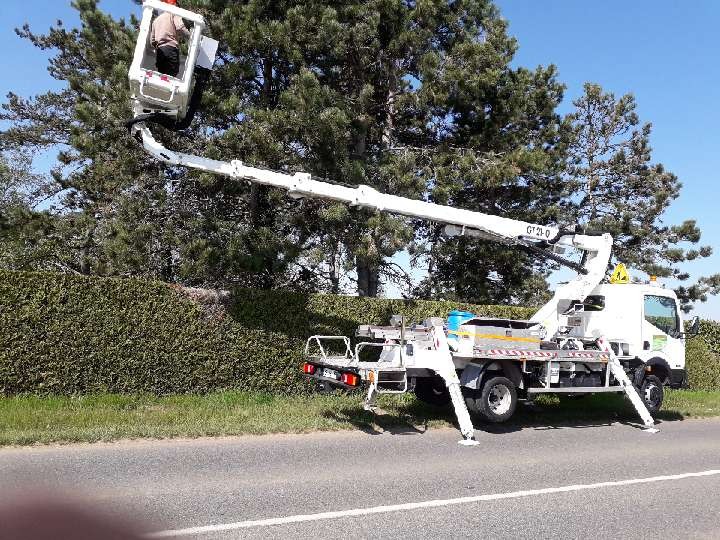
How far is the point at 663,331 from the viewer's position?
13422 millimetres

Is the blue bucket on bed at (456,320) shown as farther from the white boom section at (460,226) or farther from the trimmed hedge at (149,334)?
the trimmed hedge at (149,334)

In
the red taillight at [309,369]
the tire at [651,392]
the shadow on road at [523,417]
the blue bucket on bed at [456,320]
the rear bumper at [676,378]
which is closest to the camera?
the red taillight at [309,369]

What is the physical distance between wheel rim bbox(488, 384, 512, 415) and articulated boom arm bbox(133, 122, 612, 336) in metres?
2.34

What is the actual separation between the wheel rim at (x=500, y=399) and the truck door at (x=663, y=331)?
388 cm

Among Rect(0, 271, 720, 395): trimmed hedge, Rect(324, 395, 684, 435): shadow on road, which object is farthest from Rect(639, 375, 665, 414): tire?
Rect(0, 271, 720, 395): trimmed hedge

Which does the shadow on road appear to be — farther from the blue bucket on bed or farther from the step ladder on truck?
the blue bucket on bed

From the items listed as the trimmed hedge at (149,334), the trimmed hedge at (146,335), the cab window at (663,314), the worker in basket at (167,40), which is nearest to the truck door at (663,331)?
the cab window at (663,314)

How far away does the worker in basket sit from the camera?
8.26m

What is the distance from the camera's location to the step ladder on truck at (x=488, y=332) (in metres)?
8.98

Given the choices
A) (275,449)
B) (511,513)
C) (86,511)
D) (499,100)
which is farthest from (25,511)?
(499,100)

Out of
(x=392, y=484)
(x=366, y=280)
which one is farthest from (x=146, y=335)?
(x=366, y=280)

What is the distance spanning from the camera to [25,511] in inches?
53.6

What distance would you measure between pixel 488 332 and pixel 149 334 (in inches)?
244

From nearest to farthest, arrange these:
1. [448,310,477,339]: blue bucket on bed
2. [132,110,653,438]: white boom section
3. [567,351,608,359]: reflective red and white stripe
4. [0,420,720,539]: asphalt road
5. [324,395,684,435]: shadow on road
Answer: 1. [0,420,720,539]: asphalt road
2. [132,110,653,438]: white boom section
3. [324,395,684,435]: shadow on road
4. [448,310,477,339]: blue bucket on bed
5. [567,351,608,359]: reflective red and white stripe
